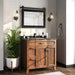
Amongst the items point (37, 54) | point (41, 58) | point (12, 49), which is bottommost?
point (41, 58)

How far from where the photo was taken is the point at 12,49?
429 centimetres

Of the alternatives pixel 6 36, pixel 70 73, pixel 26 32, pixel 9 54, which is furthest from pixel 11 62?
pixel 70 73

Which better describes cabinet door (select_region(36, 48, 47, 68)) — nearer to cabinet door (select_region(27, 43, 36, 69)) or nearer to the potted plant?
cabinet door (select_region(27, 43, 36, 69))

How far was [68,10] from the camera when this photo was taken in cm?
457

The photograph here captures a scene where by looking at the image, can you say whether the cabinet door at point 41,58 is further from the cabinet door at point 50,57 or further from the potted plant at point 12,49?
the potted plant at point 12,49

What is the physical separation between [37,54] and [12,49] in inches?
30.9

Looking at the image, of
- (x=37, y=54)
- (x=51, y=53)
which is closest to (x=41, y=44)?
(x=37, y=54)

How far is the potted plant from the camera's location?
4078mm

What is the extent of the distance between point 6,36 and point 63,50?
6.20ft

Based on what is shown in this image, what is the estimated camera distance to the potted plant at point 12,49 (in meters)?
4.08

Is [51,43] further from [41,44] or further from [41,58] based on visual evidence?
[41,58]

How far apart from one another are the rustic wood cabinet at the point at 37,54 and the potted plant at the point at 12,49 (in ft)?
0.78

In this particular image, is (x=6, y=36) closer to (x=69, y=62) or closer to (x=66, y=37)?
(x=66, y=37)

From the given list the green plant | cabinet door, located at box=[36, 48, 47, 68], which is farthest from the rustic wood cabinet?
the green plant
